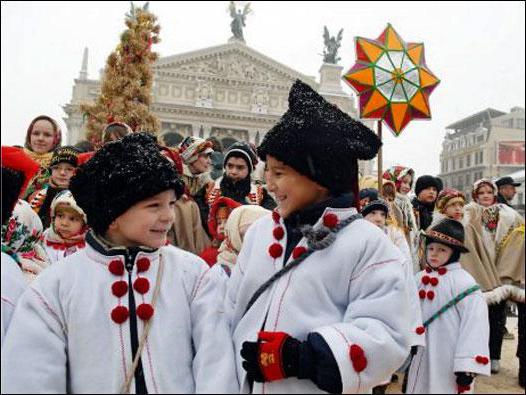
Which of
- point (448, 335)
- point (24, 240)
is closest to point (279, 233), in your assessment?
point (24, 240)

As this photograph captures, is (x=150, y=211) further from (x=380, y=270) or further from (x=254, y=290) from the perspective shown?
(x=380, y=270)

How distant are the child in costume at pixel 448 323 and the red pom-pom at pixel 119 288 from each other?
6.01 feet

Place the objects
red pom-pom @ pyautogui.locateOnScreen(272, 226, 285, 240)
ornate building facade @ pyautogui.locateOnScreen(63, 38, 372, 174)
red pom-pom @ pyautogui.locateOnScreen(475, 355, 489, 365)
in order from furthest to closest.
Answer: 1. ornate building facade @ pyautogui.locateOnScreen(63, 38, 372, 174)
2. red pom-pom @ pyautogui.locateOnScreen(475, 355, 489, 365)
3. red pom-pom @ pyautogui.locateOnScreen(272, 226, 285, 240)

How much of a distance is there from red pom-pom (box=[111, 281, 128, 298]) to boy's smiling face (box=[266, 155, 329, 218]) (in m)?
0.56

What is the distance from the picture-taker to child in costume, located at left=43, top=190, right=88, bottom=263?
2.39m

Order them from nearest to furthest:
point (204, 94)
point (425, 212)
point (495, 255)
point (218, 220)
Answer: point (218, 220) < point (495, 255) < point (425, 212) < point (204, 94)

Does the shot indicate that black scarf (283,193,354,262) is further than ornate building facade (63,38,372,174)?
No

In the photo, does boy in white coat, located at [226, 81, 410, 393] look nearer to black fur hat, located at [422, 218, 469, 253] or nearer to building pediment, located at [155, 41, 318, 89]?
black fur hat, located at [422, 218, 469, 253]

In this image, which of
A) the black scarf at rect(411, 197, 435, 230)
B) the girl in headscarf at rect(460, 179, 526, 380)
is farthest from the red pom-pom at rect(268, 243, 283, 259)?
the black scarf at rect(411, 197, 435, 230)

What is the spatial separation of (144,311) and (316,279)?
520mm

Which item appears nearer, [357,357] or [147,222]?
[357,357]

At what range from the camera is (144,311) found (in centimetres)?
137

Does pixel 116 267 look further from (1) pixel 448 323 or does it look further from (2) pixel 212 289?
(1) pixel 448 323

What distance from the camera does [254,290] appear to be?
158 centimetres
